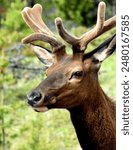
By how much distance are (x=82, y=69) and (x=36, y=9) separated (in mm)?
871

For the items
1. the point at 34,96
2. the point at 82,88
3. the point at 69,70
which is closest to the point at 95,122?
the point at 82,88

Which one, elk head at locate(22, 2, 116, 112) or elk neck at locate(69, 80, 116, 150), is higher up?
elk head at locate(22, 2, 116, 112)

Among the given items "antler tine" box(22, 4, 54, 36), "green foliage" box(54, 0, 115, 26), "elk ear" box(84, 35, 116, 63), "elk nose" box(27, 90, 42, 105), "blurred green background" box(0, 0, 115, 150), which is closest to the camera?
"elk nose" box(27, 90, 42, 105)

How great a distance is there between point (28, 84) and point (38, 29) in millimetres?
6920

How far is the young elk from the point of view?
4.86 m

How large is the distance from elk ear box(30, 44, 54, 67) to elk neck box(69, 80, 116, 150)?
0.35 meters

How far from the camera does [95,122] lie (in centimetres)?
502

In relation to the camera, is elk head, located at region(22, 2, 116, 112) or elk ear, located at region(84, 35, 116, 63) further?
elk ear, located at region(84, 35, 116, 63)

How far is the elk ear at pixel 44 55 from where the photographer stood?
512 centimetres

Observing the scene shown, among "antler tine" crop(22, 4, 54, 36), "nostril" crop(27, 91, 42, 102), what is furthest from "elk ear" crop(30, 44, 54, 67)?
"nostril" crop(27, 91, 42, 102)

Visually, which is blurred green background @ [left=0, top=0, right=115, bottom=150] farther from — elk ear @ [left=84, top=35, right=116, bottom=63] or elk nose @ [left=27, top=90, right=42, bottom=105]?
elk nose @ [left=27, top=90, right=42, bottom=105]

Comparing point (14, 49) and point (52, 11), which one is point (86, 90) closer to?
point (14, 49)

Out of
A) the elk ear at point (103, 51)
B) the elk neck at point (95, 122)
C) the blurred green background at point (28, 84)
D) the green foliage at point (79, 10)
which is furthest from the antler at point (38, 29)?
the green foliage at point (79, 10)

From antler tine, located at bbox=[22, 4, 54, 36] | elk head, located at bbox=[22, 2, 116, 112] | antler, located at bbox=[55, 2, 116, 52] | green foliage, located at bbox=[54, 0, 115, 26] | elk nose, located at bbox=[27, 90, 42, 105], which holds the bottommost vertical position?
elk nose, located at bbox=[27, 90, 42, 105]
